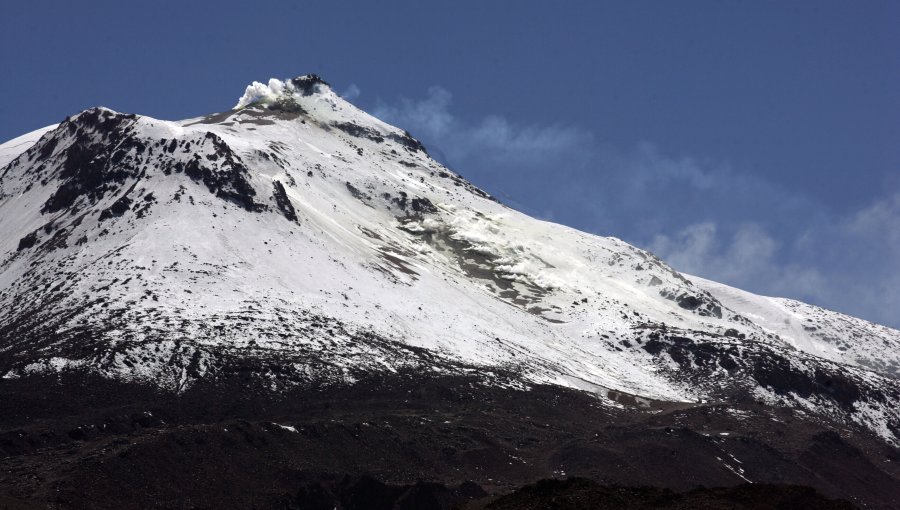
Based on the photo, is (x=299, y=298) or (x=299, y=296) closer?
(x=299, y=298)

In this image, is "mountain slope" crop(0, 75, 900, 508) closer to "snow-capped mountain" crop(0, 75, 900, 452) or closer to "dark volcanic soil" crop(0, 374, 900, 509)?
"snow-capped mountain" crop(0, 75, 900, 452)

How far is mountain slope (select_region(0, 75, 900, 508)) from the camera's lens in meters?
106

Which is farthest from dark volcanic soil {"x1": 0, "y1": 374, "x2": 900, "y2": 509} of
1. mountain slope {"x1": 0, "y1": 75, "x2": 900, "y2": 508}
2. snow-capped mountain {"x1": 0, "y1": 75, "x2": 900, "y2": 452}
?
snow-capped mountain {"x1": 0, "y1": 75, "x2": 900, "y2": 452}

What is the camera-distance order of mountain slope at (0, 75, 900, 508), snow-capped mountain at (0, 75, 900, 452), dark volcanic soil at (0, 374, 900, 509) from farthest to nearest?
snow-capped mountain at (0, 75, 900, 452)
mountain slope at (0, 75, 900, 508)
dark volcanic soil at (0, 374, 900, 509)

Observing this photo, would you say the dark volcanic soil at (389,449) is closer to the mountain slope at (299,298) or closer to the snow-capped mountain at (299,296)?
Result: the mountain slope at (299,298)

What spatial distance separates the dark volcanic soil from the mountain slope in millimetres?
4194

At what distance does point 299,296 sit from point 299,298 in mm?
609

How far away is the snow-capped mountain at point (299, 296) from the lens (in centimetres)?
10662

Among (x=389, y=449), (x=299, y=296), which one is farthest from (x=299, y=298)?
(x=389, y=449)

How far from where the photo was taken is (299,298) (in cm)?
12469

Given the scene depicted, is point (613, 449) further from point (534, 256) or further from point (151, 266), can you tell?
point (534, 256)

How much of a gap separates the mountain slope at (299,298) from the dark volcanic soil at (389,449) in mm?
4194

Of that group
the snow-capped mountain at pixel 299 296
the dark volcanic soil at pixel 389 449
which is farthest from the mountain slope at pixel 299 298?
the dark volcanic soil at pixel 389 449

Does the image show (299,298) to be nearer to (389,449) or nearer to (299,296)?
(299,296)
